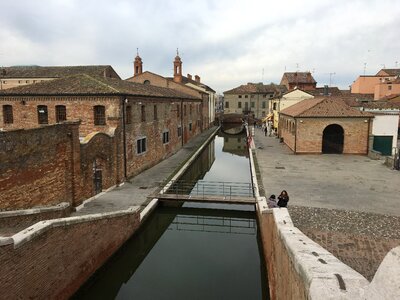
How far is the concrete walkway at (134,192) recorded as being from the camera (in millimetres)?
14242

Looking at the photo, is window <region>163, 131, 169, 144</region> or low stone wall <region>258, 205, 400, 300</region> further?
window <region>163, 131, 169, 144</region>

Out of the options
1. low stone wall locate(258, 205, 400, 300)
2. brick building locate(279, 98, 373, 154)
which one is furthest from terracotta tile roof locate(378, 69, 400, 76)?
low stone wall locate(258, 205, 400, 300)

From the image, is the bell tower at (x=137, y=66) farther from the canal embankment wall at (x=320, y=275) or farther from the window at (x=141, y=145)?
the canal embankment wall at (x=320, y=275)

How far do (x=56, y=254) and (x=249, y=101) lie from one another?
235 feet

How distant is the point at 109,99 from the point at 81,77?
13.5ft

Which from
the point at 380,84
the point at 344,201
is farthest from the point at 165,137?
the point at 380,84

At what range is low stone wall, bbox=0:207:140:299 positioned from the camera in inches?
295

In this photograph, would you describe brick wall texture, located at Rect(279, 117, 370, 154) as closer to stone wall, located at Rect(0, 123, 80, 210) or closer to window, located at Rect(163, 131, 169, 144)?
window, located at Rect(163, 131, 169, 144)

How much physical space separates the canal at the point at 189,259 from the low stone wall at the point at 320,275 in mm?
3201

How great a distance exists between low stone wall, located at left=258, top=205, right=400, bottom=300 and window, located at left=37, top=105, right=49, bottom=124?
49.8 feet

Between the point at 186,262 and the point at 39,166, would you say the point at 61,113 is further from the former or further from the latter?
the point at 186,262

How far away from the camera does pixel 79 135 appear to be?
17.4m

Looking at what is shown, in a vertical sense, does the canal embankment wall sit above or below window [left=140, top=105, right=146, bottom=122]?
below

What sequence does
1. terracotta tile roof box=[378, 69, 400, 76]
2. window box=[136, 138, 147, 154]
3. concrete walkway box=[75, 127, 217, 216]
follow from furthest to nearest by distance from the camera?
terracotta tile roof box=[378, 69, 400, 76]
window box=[136, 138, 147, 154]
concrete walkway box=[75, 127, 217, 216]
